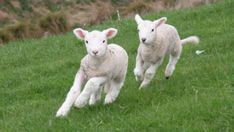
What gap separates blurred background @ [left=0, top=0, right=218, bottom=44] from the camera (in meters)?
23.2

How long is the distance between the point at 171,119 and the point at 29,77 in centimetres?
575

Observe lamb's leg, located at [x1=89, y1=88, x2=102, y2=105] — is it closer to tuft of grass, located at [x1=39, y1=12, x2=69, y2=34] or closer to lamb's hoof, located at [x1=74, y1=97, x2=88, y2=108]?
lamb's hoof, located at [x1=74, y1=97, x2=88, y2=108]

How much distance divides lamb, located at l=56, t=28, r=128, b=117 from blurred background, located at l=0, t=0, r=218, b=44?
35.5 ft

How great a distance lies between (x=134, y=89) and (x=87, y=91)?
69.6 inches

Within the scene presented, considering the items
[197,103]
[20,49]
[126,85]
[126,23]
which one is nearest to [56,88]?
[126,85]

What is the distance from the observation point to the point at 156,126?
7445 mm

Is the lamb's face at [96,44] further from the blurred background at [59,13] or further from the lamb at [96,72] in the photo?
the blurred background at [59,13]

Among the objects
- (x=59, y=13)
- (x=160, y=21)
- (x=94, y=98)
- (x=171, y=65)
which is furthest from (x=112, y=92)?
(x=59, y=13)

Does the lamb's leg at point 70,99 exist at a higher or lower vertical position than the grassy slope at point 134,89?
higher

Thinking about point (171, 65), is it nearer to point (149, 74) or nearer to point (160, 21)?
point (149, 74)

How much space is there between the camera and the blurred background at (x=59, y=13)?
23.2 m

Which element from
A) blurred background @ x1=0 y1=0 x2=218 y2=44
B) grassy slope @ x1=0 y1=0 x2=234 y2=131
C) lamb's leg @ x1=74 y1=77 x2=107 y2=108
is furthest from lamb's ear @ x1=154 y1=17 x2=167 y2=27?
blurred background @ x1=0 y1=0 x2=218 y2=44

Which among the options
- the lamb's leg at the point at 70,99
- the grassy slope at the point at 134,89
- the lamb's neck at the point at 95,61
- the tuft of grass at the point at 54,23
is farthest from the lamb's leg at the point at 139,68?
the tuft of grass at the point at 54,23

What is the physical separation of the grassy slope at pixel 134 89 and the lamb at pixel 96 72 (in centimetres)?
19
